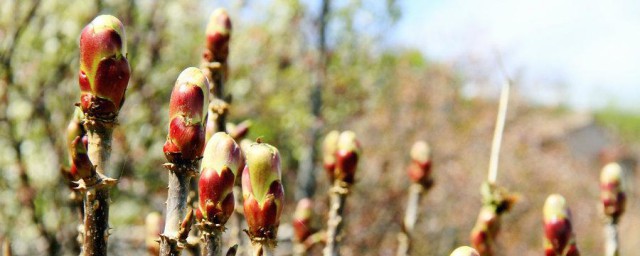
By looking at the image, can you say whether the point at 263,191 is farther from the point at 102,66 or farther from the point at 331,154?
the point at 331,154

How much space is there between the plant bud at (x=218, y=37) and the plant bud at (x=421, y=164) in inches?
32.0

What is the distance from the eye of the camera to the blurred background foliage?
5.50 metres

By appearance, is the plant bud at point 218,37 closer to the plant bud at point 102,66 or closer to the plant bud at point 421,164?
the plant bud at point 102,66

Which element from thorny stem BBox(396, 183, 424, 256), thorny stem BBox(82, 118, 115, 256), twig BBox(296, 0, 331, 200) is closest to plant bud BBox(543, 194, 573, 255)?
thorny stem BBox(396, 183, 424, 256)

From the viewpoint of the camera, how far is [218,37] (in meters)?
1.69

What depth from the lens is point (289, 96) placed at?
31.8 ft

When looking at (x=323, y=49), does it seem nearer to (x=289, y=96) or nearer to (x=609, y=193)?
(x=289, y=96)

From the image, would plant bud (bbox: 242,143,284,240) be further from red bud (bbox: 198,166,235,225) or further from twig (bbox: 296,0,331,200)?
twig (bbox: 296,0,331,200)

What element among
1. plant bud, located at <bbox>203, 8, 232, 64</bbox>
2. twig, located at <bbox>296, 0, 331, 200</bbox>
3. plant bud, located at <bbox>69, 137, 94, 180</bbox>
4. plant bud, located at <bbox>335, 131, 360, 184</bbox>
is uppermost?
plant bud, located at <bbox>203, 8, 232, 64</bbox>

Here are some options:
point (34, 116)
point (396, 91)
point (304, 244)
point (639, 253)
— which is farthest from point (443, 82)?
point (304, 244)

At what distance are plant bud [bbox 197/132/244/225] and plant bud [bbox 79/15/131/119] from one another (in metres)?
0.17

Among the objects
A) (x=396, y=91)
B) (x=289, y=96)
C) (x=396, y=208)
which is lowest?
(x=396, y=208)

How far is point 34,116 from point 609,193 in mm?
4310

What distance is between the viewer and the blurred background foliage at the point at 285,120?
18.0 feet
